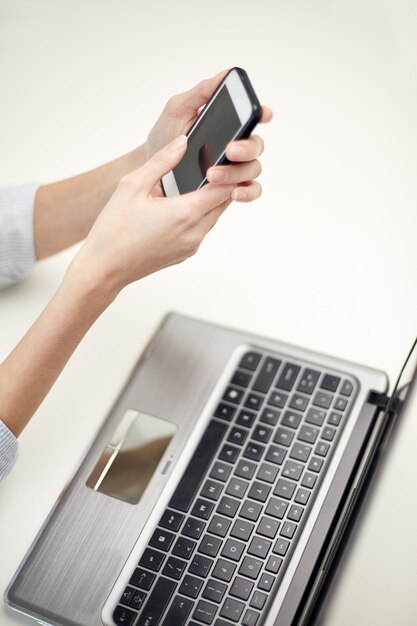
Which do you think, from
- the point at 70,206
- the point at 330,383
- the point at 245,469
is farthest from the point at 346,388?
the point at 70,206

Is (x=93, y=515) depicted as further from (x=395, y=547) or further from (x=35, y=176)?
(x=35, y=176)

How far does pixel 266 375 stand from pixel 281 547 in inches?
6.4

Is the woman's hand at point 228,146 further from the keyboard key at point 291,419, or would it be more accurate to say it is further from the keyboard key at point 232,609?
the keyboard key at point 232,609

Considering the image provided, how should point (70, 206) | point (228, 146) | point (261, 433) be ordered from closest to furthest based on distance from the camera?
point (228, 146) → point (261, 433) → point (70, 206)

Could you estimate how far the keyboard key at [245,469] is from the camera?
2.10ft

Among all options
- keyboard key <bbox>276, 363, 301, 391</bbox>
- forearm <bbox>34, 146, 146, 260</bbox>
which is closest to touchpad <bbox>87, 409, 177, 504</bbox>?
keyboard key <bbox>276, 363, 301, 391</bbox>

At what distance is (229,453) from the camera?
656 mm

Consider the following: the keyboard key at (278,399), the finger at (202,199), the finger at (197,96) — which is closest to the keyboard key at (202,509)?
the keyboard key at (278,399)

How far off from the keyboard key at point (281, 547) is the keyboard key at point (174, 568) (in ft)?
0.23

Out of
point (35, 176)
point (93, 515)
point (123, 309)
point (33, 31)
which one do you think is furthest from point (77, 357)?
point (33, 31)

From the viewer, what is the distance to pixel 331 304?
780mm

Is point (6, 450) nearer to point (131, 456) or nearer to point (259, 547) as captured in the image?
point (131, 456)

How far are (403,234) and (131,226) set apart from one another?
35cm

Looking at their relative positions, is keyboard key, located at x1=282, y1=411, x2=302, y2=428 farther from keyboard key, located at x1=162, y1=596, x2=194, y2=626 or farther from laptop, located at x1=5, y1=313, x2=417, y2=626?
keyboard key, located at x1=162, y1=596, x2=194, y2=626
